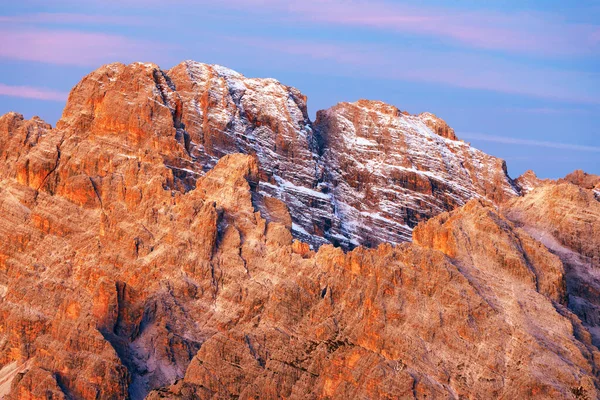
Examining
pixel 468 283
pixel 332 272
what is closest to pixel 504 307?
pixel 468 283

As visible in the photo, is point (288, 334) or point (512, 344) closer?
point (512, 344)

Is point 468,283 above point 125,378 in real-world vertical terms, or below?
above

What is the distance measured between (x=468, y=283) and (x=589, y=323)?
17.3 meters

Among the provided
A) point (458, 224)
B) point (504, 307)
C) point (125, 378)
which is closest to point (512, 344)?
point (504, 307)

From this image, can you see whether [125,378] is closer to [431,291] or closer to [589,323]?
[431,291]

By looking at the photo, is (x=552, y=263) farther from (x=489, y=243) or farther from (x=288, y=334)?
(x=288, y=334)

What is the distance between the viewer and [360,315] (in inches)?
7387

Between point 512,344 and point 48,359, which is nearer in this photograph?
point 512,344

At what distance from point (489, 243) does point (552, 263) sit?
20.0 ft

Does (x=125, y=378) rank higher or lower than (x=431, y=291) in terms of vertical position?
lower

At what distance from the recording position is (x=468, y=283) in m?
186

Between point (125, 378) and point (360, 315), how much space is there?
23056 millimetres

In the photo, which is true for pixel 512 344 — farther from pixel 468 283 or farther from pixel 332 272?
pixel 332 272

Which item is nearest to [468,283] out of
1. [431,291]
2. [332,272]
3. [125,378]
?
[431,291]
